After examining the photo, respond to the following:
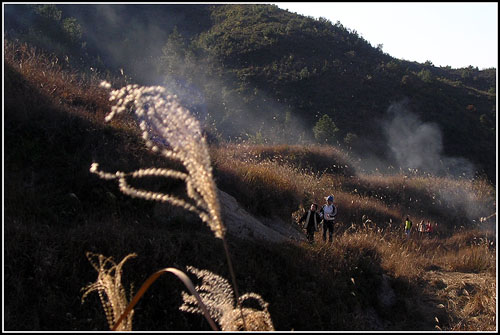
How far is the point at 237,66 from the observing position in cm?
4838

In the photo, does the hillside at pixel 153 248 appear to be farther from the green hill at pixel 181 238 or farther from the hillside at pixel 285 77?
the hillside at pixel 285 77

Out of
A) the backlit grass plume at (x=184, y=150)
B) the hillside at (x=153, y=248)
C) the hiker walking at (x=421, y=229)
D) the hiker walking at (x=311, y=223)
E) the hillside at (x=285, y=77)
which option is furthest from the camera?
the hillside at (x=285, y=77)

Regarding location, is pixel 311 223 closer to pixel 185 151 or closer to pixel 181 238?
pixel 181 238

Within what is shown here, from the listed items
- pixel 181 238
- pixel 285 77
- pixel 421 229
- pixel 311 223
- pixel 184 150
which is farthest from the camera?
pixel 285 77

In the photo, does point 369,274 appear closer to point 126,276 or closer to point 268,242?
point 268,242

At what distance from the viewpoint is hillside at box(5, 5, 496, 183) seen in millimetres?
39375

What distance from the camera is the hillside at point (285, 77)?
39375 mm

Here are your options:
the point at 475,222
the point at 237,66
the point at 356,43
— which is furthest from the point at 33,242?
the point at 356,43

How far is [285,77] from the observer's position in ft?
156

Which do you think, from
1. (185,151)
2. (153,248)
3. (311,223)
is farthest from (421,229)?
(185,151)

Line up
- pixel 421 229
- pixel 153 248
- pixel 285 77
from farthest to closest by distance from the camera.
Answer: pixel 285 77 → pixel 421 229 → pixel 153 248

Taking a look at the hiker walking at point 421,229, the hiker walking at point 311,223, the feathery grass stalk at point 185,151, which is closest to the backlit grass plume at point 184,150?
the feathery grass stalk at point 185,151

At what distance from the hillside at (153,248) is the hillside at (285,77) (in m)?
24.2

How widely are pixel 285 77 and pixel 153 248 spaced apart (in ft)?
139
